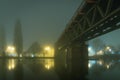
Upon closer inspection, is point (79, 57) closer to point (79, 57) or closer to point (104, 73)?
point (79, 57)

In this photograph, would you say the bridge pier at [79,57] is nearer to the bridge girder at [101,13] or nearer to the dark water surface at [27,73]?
the dark water surface at [27,73]

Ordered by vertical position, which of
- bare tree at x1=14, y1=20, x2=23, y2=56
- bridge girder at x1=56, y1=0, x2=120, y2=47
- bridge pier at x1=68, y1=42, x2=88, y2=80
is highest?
bare tree at x1=14, y1=20, x2=23, y2=56

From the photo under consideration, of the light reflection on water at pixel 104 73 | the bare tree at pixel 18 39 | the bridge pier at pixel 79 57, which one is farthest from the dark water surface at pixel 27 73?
the bare tree at pixel 18 39

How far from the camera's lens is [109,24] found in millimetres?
31172

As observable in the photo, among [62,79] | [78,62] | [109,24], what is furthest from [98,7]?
[78,62]

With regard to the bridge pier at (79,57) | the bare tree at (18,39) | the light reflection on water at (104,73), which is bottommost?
the light reflection on water at (104,73)

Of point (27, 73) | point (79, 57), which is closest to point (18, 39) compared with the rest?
point (79, 57)

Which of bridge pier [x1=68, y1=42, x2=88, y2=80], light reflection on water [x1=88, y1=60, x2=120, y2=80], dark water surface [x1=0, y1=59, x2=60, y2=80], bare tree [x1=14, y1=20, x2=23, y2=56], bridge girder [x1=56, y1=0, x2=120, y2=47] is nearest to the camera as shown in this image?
bridge girder [x1=56, y1=0, x2=120, y2=47]

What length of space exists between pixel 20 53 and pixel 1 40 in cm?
1796

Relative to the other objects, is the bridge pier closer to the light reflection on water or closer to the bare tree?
the light reflection on water

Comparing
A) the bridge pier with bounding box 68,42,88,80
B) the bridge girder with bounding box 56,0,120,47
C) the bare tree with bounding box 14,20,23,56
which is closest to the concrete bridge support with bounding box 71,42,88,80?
the bridge pier with bounding box 68,42,88,80

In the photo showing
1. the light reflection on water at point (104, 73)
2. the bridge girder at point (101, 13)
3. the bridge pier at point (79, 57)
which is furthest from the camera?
the bridge pier at point (79, 57)

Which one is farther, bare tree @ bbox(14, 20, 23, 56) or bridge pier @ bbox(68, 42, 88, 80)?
bare tree @ bbox(14, 20, 23, 56)

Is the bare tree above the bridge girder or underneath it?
above
